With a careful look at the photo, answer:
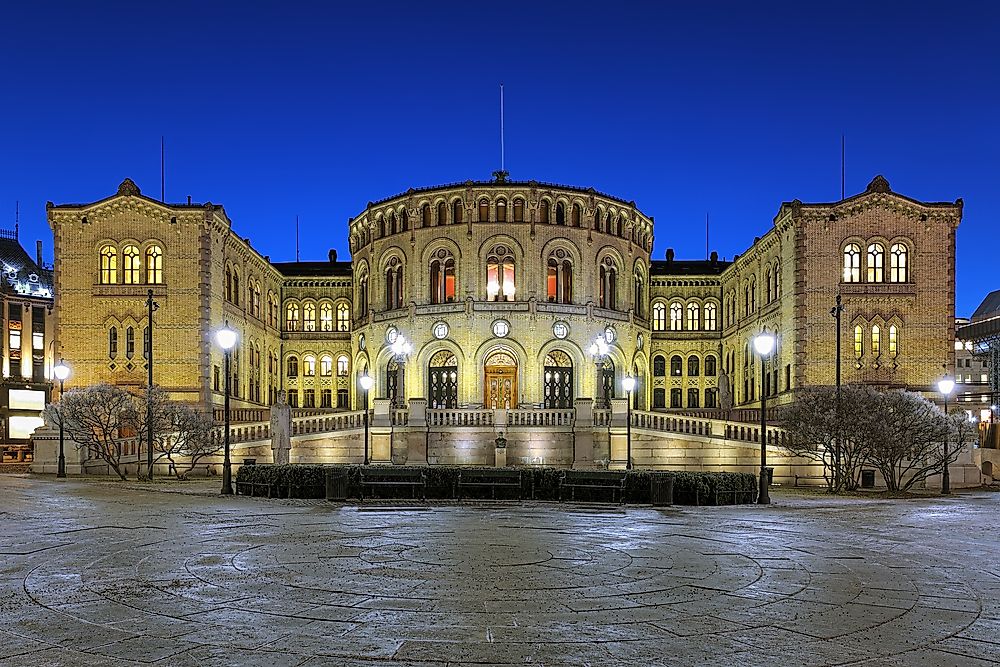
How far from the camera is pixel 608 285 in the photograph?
178 feet

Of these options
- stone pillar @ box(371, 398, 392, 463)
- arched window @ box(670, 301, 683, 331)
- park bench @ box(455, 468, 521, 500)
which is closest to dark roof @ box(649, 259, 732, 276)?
arched window @ box(670, 301, 683, 331)

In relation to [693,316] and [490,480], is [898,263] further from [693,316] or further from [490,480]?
[490,480]

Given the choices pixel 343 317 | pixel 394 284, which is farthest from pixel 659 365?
pixel 343 317

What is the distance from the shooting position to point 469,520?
1859cm

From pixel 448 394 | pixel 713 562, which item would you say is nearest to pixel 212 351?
pixel 448 394

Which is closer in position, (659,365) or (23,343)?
(659,365)

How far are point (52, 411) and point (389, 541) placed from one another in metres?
24.5

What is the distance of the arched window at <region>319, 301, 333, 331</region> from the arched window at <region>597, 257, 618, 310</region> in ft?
66.0

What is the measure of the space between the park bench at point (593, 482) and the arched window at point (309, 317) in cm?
4263

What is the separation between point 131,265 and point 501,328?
791 inches

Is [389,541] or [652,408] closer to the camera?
[389,541]

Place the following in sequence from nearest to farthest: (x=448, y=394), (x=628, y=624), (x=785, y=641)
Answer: (x=785, y=641)
(x=628, y=624)
(x=448, y=394)

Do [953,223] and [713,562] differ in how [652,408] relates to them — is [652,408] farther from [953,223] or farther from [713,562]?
[713,562]

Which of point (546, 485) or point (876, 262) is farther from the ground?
point (876, 262)
